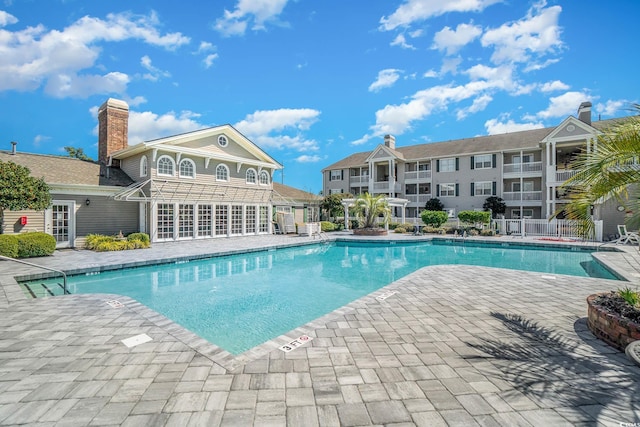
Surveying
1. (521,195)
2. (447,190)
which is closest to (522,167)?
(521,195)

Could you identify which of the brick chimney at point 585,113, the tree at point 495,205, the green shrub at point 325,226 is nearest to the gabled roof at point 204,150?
the green shrub at point 325,226

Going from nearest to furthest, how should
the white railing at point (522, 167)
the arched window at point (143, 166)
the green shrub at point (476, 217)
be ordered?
1. the arched window at point (143, 166)
2. the green shrub at point (476, 217)
3. the white railing at point (522, 167)

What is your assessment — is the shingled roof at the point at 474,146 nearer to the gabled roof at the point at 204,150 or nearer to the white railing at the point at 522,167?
the white railing at the point at 522,167

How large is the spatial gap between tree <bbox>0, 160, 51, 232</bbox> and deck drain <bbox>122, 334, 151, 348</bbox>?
35.6 ft

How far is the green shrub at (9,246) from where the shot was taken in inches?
404

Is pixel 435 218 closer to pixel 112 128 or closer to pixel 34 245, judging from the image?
pixel 34 245

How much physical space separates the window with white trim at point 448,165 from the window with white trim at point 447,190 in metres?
1.51

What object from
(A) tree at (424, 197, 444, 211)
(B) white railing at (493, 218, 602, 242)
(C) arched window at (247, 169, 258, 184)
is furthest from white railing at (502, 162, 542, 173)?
(C) arched window at (247, 169, 258, 184)

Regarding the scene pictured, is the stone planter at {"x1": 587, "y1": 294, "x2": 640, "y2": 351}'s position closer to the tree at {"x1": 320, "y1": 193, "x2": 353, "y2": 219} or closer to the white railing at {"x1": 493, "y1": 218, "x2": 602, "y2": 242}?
the white railing at {"x1": 493, "y1": 218, "x2": 602, "y2": 242}

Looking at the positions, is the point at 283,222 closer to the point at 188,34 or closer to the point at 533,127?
the point at 188,34

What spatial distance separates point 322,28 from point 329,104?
65.3ft

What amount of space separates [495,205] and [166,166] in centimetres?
2492

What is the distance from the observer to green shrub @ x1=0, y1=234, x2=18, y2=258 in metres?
10.2

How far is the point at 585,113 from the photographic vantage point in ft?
77.5
